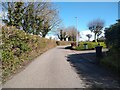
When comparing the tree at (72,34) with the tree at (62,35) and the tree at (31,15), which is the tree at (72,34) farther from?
the tree at (31,15)

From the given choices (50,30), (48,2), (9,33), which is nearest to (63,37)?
(50,30)

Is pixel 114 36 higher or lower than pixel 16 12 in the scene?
lower

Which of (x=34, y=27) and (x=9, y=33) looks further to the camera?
(x=34, y=27)

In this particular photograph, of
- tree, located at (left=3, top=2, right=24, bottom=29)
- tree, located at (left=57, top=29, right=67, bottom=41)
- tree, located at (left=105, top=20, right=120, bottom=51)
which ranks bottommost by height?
tree, located at (left=105, top=20, right=120, bottom=51)

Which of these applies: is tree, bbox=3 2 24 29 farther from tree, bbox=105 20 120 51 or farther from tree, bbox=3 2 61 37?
tree, bbox=105 20 120 51

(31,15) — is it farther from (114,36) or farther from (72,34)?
(72,34)

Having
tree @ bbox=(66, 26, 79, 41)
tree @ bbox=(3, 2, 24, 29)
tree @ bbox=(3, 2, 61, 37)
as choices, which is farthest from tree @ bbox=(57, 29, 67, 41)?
tree @ bbox=(3, 2, 24, 29)

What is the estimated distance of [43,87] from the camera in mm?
8281

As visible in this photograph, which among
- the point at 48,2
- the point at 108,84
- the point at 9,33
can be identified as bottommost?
the point at 108,84

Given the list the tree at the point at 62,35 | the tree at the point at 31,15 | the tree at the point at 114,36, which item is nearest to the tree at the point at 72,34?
the tree at the point at 62,35

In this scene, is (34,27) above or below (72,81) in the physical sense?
above

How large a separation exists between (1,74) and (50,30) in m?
41.1

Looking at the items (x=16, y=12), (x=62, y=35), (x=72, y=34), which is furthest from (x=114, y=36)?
(x=72, y=34)

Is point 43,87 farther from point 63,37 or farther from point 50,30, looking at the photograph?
point 63,37
